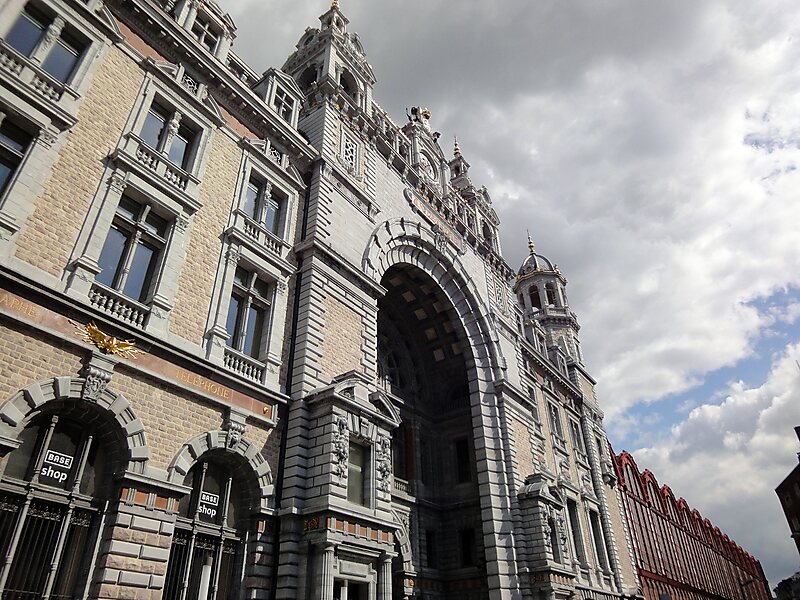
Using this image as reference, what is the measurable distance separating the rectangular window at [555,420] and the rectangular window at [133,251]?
102 ft

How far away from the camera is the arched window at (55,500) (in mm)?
11375

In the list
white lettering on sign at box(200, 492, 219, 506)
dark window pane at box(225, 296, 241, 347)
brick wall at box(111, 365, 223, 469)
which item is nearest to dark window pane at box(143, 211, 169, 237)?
dark window pane at box(225, 296, 241, 347)

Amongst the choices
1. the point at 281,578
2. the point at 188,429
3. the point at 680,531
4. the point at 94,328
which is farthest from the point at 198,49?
the point at 680,531

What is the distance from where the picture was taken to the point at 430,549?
30516 mm

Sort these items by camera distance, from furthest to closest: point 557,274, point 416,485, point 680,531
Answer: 1. point 680,531
2. point 557,274
3. point 416,485

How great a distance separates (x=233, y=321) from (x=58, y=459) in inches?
269

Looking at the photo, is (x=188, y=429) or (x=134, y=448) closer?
(x=134, y=448)

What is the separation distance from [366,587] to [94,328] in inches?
419

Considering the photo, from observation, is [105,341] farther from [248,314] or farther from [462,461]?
[462,461]

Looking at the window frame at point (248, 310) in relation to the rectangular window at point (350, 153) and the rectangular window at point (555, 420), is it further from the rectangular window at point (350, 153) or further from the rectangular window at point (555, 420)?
the rectangular window at point (555, 420)

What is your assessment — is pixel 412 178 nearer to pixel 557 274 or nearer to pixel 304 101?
pixel 304 101

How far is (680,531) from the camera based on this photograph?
71125 mm

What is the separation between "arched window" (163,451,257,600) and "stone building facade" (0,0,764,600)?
0.06 m

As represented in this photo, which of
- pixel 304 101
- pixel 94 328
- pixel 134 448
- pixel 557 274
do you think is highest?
pixel 557 274
